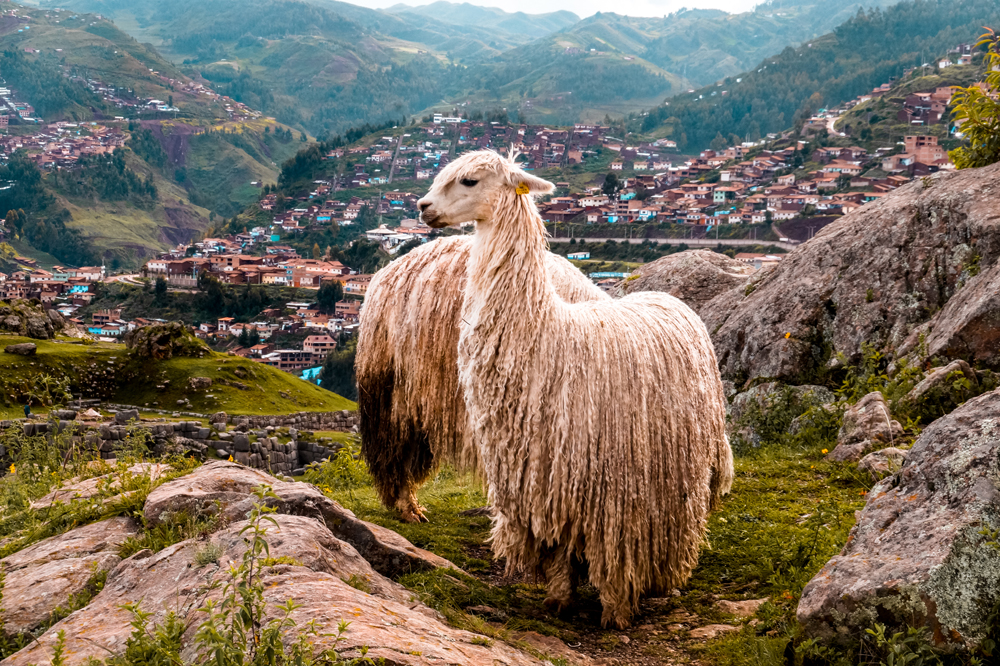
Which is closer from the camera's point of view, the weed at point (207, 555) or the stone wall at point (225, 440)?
the weed at point (207, 555)

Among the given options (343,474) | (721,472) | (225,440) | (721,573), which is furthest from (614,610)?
(225,440)

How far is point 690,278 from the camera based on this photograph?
12562mm

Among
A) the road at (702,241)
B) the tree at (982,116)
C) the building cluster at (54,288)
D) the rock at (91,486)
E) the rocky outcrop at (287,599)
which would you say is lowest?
the building cluster at (54,288)

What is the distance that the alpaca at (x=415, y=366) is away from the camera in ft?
22.3

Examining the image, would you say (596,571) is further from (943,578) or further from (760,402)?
(760,402)

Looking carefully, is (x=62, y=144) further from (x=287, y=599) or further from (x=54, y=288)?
(x=287, y=599)

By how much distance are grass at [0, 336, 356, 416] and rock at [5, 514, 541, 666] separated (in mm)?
24522

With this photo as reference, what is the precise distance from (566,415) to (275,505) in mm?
1791

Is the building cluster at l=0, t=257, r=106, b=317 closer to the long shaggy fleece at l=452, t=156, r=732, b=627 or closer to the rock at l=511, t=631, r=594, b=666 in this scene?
the long shaggy fleece at l=452, t=156, r=732, b=627

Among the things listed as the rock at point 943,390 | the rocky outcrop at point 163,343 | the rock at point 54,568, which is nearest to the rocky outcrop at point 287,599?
the rock at point 54,568

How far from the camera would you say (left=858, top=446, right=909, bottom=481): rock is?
19.9 feet

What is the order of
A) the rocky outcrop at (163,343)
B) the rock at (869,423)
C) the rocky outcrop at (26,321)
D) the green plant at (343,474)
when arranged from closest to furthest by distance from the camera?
1. the rock at (869,423)
2. the green plant at (343,474)
3. the rocky outcrop at (163,343)
4. the rocky outcrop at (26,321)

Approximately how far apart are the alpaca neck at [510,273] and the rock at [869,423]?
3.51 m

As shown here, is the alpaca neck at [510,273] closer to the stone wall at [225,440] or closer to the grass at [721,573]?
the grass at [721,573]
